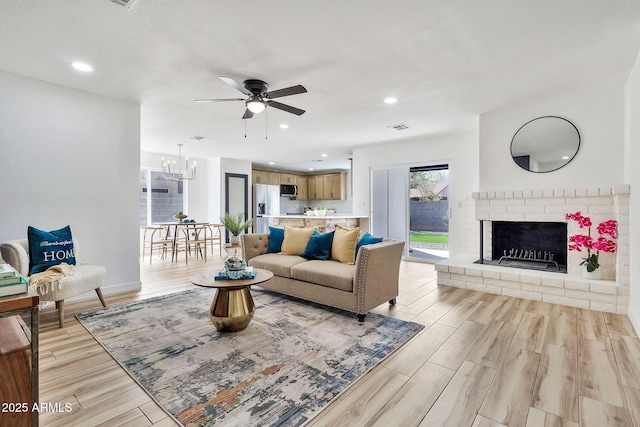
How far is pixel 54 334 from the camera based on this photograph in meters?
2.68

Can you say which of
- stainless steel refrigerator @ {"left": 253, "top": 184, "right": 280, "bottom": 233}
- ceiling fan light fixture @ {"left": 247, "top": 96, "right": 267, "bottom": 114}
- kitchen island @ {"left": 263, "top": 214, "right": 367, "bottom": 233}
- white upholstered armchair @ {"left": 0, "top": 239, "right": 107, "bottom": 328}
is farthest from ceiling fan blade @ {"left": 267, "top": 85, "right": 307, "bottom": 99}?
stainless steel refrigerator @ {"left": 253, "top": 184, "right": 280, "bottom": 233}

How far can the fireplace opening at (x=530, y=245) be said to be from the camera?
13.3 feet

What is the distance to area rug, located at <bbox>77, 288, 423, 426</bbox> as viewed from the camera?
5.69ft

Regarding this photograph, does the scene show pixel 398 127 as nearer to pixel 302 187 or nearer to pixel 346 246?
pixel 346 246

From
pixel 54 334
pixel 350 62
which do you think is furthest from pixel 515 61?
pixel 54 334

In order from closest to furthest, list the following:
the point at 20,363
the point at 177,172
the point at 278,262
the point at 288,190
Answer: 1. the point at 20,363
2. the point at 278,262
3. the point at 177,172
4. the point at 288,190

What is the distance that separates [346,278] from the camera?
3031 mm

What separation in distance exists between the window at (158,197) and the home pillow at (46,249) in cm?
426

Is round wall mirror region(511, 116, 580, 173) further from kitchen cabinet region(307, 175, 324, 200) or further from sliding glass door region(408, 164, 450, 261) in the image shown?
kitchen cabinet region(307, 175, 324, 200)

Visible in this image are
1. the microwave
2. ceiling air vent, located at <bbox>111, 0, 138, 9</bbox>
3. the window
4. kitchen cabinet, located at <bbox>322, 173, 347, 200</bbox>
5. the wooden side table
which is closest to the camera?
the wooden side table

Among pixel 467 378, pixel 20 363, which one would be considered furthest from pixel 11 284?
pixel 467 378

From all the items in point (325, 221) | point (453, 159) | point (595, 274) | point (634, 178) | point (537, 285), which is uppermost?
point (453, 159)

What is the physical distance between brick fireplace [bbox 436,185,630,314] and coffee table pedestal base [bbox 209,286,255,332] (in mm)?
2855

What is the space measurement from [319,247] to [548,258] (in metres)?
3.12
